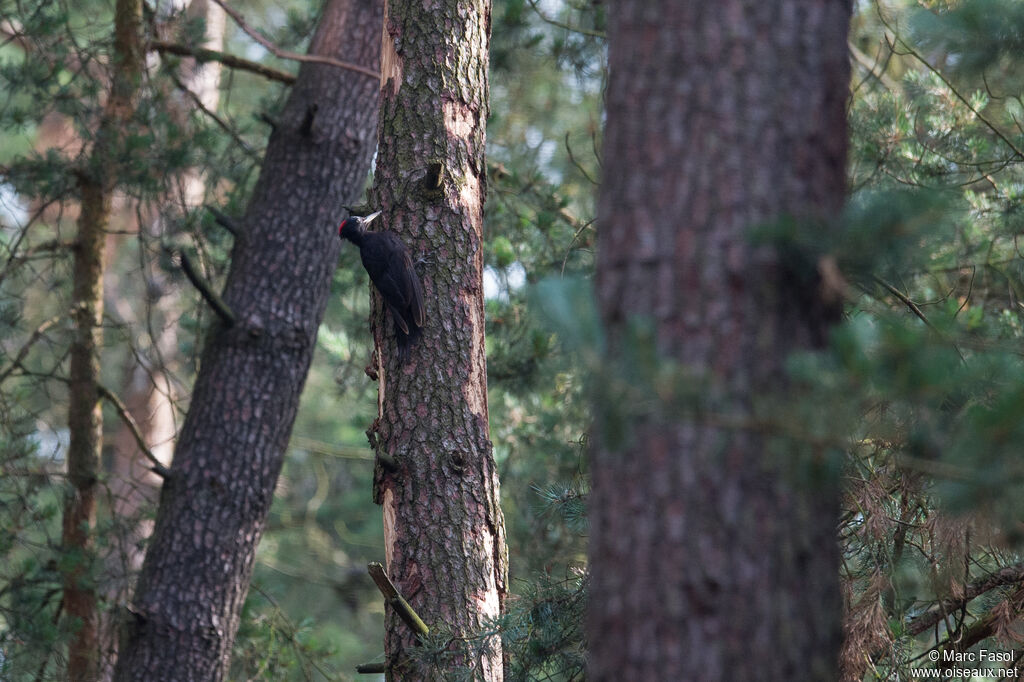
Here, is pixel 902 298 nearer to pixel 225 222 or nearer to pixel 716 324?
pixel 716 324

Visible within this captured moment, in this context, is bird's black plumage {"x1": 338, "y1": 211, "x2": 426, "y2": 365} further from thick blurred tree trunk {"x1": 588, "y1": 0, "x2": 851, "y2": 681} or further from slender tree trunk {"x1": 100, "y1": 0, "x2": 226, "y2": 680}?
slender tree trunk {"x1": 100, "y1": 0, "x2": 226, "y2": 680}

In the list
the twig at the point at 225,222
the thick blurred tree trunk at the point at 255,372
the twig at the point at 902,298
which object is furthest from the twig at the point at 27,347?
the twig at the point at 902,298

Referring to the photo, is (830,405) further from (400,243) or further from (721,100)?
(400,243)

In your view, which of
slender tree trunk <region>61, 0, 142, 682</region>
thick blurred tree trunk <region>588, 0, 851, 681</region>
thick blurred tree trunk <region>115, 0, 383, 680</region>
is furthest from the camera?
slender tree trunk <region>61, 0, 142, 682</region>

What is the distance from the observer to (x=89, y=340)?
4863 mm

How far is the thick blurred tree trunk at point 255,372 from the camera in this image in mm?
4426

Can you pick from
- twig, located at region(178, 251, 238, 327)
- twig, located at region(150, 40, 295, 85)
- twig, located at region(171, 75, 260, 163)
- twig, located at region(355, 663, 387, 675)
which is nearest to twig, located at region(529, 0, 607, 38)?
twig, located at region(150, 40, 295, 85)

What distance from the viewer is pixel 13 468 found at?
4.70 meters

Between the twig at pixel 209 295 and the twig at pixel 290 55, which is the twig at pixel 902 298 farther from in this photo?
the twig at pixel 290 55

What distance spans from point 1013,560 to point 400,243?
2.23 meters

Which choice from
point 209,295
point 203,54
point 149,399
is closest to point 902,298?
point 209,295

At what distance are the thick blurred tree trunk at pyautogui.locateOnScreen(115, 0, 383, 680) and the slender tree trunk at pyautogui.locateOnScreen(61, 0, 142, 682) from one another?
51cm

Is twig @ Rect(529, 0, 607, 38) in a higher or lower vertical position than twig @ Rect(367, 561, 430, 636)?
higher

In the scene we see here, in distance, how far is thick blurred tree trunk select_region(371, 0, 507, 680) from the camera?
2.92 metres
